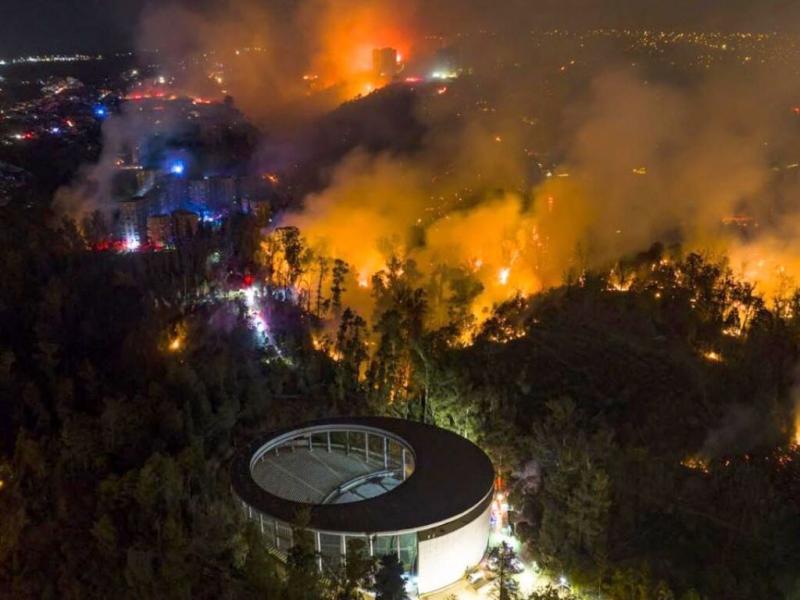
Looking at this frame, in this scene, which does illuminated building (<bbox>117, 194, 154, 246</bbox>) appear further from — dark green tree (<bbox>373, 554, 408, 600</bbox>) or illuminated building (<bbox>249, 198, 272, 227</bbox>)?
dark green tree (<bbox>373, 554, 408, 600</bbox>)

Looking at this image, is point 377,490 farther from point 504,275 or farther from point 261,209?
point 261,209

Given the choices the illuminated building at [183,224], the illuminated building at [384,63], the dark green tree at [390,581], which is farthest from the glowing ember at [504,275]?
the dark green tree at [390,581]

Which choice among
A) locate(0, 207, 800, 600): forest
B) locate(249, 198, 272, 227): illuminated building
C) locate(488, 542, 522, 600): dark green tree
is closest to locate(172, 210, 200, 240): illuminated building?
locate(0, 207, 800, 600): forest

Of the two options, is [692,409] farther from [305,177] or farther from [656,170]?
[305,177]

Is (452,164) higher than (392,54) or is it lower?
lower

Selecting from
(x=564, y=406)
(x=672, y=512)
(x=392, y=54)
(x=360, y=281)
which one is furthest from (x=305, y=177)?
(x=672, y=512)

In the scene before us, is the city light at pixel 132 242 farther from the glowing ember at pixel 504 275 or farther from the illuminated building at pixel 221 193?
the glowing ember at pixel 504 275
